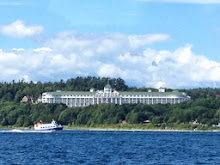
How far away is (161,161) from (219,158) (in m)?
8.05

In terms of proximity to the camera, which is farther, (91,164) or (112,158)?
(112,158)

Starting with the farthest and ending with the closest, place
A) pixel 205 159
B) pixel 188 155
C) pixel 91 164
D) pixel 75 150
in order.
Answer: pixel 75 150 < pixel 188 155 < pixel 205 159 < pixel 91 164

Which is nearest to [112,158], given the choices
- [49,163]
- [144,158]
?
[144,158]

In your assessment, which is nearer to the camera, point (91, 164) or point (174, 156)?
point (91, 164)

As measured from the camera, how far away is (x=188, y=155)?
9231 centimetres

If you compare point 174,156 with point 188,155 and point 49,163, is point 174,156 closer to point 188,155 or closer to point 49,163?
point 188,155

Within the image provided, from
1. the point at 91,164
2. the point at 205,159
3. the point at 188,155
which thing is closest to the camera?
the point at 91,164

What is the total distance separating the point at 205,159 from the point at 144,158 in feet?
22.8

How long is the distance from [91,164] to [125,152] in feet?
62.5

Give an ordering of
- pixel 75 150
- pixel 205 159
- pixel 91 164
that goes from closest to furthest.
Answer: pixel 91 164 < pixel 205 159 < pixel 75 150

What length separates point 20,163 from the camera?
78.8 metres

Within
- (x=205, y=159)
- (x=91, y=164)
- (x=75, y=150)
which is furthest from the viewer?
(x=75, y=150)

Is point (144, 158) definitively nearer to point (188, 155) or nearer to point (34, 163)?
point (188, 155)

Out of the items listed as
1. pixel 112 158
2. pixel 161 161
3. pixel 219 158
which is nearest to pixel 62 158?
pixel 112 158
